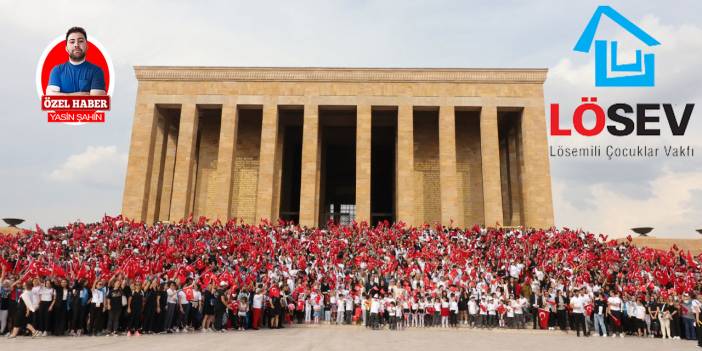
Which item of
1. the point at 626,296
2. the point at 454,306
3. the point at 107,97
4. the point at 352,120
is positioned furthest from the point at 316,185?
the point at 626,296

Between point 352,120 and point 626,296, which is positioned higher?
point 352,120

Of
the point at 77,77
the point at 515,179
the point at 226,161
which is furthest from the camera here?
the point at 515,179

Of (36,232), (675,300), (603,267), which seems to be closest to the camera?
(675,300)

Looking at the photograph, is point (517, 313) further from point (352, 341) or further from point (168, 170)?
point (168, 170)

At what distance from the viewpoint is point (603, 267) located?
60.0ft

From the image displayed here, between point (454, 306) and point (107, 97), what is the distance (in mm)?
17342

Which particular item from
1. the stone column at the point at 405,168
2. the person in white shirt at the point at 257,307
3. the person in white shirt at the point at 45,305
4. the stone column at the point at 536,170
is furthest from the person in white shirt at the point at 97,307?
the stone column at the point at 536,170

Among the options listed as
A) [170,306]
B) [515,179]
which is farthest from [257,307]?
[515,179]

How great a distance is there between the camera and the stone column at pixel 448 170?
32062mm

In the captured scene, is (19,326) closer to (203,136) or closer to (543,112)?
(203,136)

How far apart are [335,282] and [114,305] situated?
25.3 ft

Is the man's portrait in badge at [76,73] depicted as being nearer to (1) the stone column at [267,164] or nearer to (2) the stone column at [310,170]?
(1) the stone column at [267,164]

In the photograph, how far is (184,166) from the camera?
1293 inches

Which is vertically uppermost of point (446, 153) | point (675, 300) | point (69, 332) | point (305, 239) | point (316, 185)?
point (446, 153)
